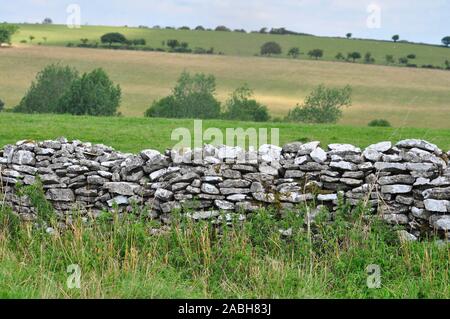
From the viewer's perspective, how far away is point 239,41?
7506 centimetres

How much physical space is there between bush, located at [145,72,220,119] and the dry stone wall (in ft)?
84.7

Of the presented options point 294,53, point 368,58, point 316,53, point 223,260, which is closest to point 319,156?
point 223,260

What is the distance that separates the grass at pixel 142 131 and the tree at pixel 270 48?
145 feet

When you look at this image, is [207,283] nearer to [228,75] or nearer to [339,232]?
[339,232]

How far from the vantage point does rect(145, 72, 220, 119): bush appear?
39.5 metres

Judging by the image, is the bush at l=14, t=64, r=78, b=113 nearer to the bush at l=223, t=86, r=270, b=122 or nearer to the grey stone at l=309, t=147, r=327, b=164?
the bush at l=223, t=86, r=270, b=122

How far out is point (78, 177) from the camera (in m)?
12.0

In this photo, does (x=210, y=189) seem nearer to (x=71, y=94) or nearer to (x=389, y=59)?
(x=71, y=94)

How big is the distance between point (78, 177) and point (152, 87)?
1675 inches

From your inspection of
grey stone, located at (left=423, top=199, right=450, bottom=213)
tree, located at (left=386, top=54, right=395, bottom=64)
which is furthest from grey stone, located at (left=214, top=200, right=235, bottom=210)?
tree, located at (left=386, top=54, right=395, bottom=64)

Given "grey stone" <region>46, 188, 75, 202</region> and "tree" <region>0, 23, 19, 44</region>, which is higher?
"tree" <region>0, 23, 19, 44</region>

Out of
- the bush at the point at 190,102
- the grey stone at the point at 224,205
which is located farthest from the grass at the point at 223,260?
the bush at the point at 190,102

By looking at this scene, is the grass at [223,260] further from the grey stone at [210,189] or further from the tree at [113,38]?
the tree at [113,38]

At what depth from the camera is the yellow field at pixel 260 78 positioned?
4716 centimetres
